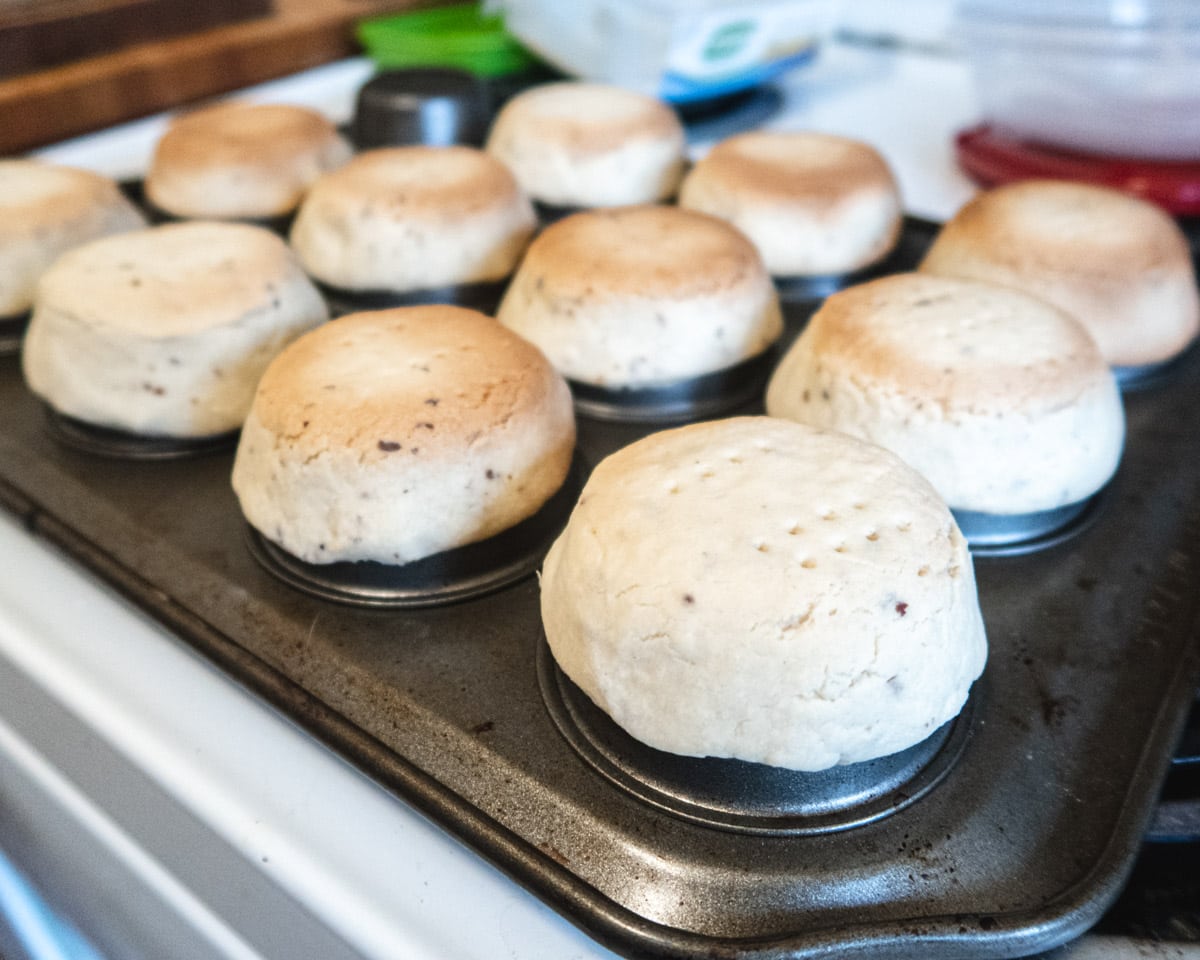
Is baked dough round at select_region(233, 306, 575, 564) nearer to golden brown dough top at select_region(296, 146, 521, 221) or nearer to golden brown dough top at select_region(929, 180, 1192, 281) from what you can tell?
golden brown dough top at select_region(296, 146, 521, 221)

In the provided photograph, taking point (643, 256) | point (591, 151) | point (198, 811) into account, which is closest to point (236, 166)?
point (591, 151)

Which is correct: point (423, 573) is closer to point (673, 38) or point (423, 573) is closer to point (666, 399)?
point (666, 399)

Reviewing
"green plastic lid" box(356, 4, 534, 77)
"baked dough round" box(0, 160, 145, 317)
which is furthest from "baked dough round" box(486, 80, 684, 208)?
"baked dough round" box(0, 160, 145, 317)

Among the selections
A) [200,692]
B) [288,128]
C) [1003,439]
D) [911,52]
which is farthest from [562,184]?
[911,52]

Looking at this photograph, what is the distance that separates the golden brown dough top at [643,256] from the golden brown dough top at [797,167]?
152 millimetres

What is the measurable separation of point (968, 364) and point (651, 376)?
1.10ft

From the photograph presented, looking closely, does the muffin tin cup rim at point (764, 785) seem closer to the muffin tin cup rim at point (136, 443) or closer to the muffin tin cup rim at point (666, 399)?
the muffin tin cup rim at point (666, 399)

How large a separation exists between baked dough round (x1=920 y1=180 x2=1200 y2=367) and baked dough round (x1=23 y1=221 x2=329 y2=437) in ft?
2.69

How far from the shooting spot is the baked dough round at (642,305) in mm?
1104

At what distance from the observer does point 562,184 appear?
1.50 m

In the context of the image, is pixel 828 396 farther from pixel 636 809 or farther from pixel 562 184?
pixel 562 184

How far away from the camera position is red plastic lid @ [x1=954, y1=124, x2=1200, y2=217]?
149 cm

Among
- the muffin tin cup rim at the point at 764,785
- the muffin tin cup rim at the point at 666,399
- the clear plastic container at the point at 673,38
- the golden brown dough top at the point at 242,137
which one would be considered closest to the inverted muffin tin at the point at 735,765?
the muffin tin cup rim at the point at 764,785

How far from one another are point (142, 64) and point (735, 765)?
169cm
